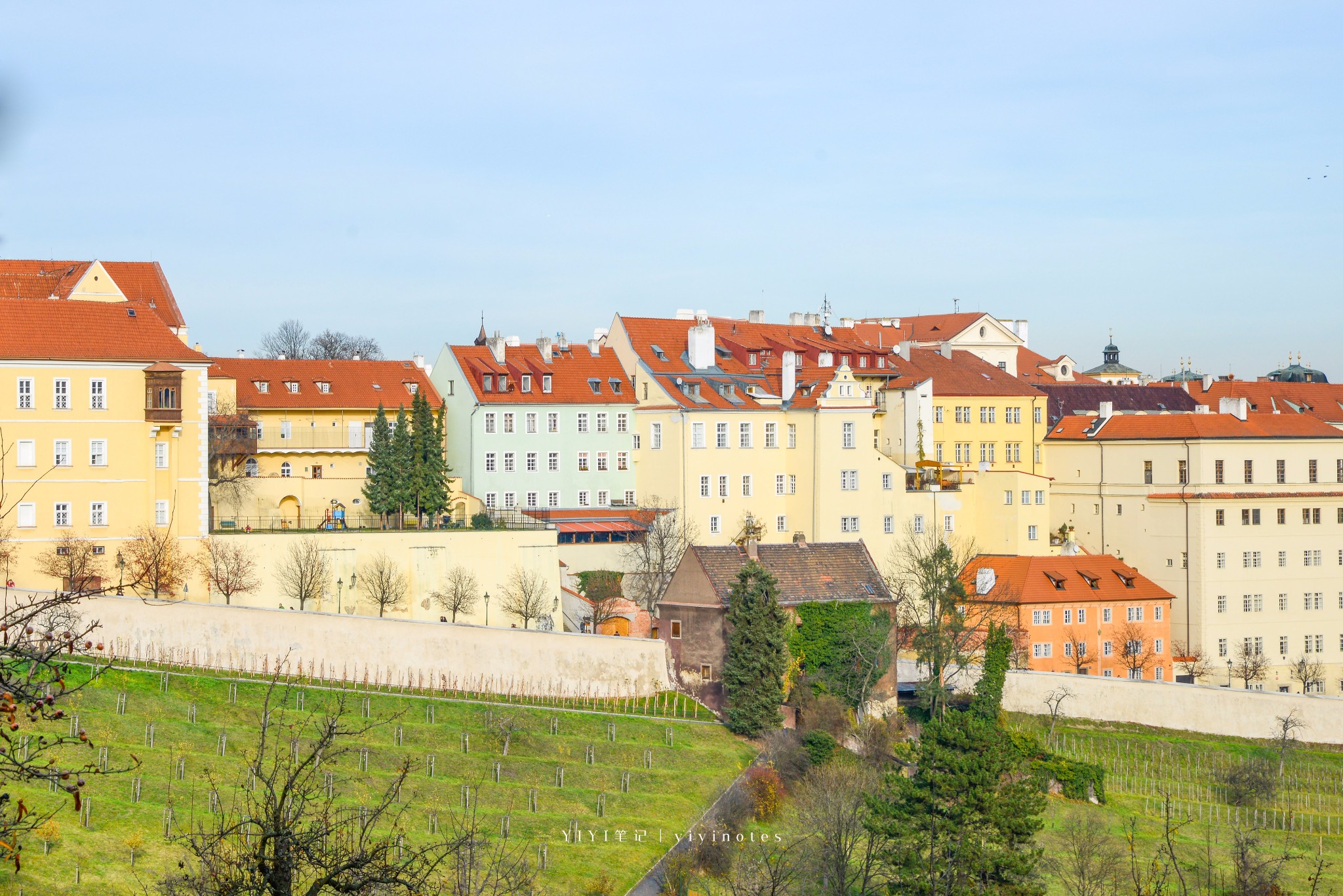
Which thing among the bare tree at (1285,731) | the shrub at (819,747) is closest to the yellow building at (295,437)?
the shrub at (819,747)

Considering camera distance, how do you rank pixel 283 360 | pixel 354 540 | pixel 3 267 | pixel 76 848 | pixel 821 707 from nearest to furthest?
pixel 76 848, pixel 821 707, pixel 354 540, pixel 3 267, pixel 283 360

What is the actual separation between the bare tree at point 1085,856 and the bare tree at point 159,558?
27.7m

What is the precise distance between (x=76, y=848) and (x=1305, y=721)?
43520 millimetres

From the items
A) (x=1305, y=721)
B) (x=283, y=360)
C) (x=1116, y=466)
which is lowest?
(x=1305, y=721)

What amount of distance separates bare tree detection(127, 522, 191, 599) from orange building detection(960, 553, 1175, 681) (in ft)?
101

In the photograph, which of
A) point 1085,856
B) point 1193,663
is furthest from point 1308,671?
point 1085,856

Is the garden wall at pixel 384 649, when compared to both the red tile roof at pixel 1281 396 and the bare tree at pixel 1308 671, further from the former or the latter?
the red tile roof at pixel 1281 396

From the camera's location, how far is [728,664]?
157 feet

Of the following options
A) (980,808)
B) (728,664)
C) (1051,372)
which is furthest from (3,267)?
(1051,372)

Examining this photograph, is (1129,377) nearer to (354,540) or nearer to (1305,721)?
(1305,721)

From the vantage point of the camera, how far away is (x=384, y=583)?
172 feet

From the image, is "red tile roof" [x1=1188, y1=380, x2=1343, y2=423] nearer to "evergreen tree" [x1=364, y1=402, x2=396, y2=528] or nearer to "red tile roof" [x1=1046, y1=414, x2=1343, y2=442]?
"red tile roof" [x1=1046, y1=414, x2=1343, y2=442]

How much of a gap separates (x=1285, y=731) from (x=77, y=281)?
48858mm

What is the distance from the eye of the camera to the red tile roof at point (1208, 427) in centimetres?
6800
